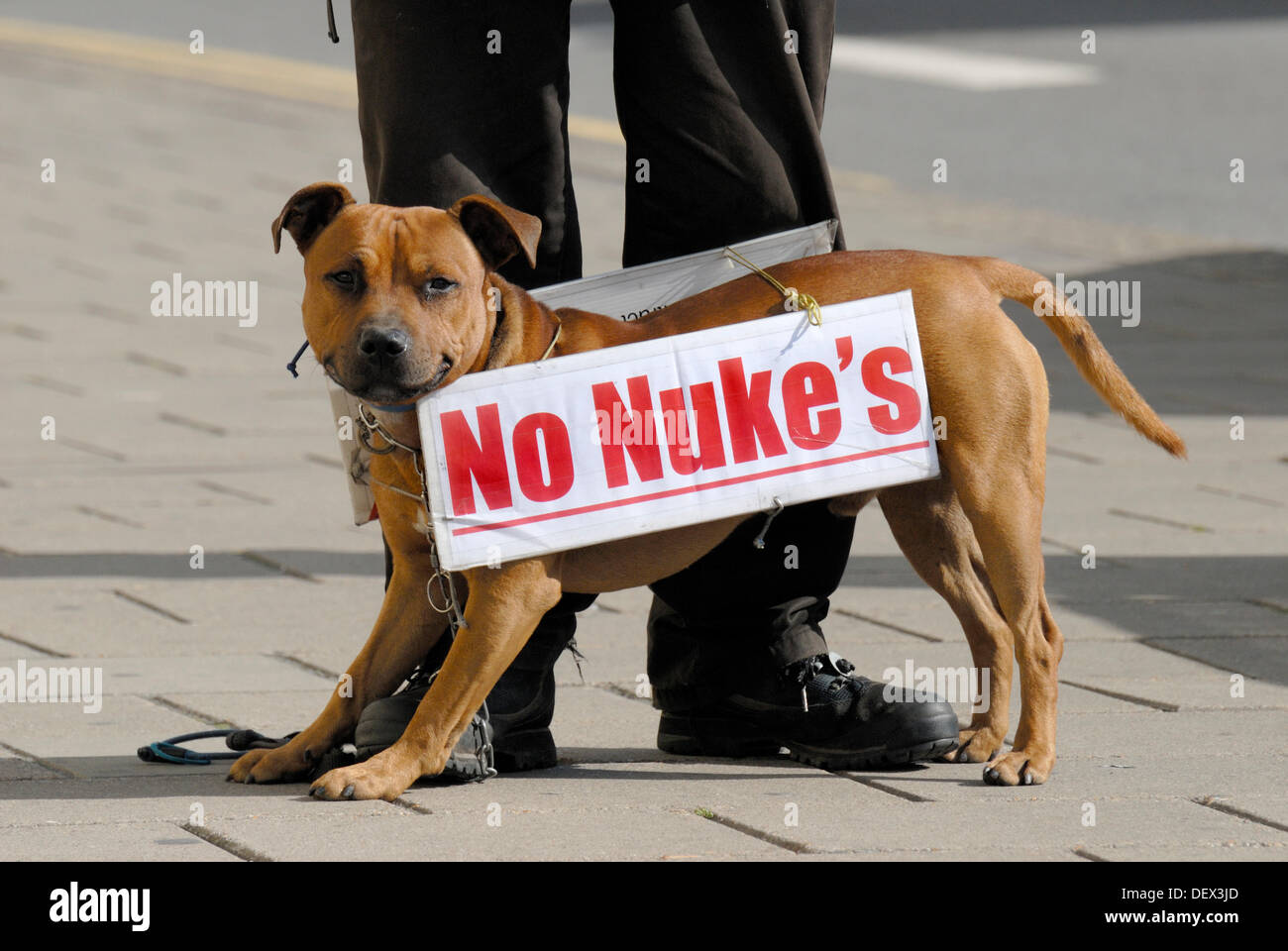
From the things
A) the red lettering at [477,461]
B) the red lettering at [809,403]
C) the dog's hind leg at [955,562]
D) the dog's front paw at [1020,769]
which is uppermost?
the red lettering at [809,403]

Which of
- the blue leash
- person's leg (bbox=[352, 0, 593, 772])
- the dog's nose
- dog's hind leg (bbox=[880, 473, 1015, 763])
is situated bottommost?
the blue leash

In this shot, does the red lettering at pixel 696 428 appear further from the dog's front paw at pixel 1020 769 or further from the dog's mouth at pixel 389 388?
the dog's front paw at pixel 1020 769

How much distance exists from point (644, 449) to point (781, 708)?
717 millimetres

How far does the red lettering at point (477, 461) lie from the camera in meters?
3.67

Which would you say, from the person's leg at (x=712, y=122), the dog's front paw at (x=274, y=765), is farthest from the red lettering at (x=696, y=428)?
the dog's front paw at (x=274, y=765)

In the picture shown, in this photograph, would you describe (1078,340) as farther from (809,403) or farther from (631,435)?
(631,435)

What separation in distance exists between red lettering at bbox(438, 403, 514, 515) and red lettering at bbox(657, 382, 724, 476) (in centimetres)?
31

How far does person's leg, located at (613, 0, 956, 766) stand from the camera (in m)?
4.05

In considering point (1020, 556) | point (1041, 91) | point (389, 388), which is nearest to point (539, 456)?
point (389, 388)

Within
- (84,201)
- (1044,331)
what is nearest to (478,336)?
(1044,331)

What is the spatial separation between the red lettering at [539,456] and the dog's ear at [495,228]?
30cm

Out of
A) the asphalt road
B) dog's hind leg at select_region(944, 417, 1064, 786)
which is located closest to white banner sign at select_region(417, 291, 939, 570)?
dog's hind leg at select_region(944, 417, 1064, 786)

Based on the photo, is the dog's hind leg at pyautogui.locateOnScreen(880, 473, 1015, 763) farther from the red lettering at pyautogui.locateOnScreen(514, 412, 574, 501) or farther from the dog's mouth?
the dog's mouth
